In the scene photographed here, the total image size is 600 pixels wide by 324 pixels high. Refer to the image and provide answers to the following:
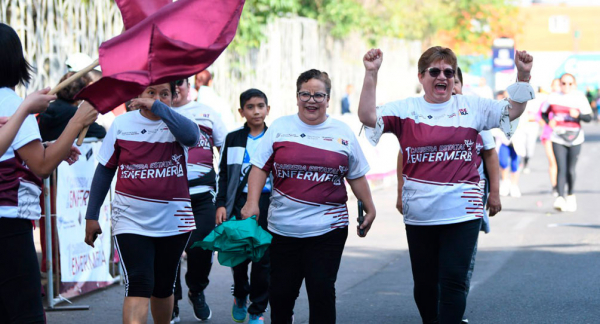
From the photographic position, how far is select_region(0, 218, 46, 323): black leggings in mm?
4367

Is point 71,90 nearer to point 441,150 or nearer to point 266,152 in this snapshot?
point 266,152

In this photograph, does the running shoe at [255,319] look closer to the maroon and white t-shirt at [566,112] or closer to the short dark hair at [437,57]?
the short dark hair at [437,57]

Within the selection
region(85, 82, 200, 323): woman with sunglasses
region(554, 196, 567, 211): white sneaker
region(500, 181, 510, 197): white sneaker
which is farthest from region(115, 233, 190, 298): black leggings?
region(500, 181, 510, 197): white sneaker

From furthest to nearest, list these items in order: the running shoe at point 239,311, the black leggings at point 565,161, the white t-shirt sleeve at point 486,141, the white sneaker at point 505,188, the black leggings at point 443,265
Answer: the white sneaker at point 505,188
the black leggings at point 565,161
the running shoe at point 239,311
the white t-shirt sleeve at point 486,141
the black leggings at point 443,265

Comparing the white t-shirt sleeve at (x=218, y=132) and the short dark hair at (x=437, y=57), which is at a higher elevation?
the short dark hair at (x=437, y=57)

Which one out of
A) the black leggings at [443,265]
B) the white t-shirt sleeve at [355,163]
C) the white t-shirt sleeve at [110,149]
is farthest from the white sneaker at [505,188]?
the white t-shirt sleeve at [110,149]

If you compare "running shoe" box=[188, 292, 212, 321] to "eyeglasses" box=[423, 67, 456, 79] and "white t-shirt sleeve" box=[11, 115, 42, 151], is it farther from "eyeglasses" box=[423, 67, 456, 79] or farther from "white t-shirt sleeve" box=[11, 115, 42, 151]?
"white t-shirt sleeve" box=[11, 115, 42, 151]

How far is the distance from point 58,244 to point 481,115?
4124 mm

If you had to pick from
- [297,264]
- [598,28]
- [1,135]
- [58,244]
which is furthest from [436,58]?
[598,28]

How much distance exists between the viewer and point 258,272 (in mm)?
7133

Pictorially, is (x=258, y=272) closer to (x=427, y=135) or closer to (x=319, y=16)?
(x=427, y=135)

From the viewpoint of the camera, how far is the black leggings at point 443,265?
5.76m

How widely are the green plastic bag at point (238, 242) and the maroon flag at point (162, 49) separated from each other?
1.38 m

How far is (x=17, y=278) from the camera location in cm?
438
